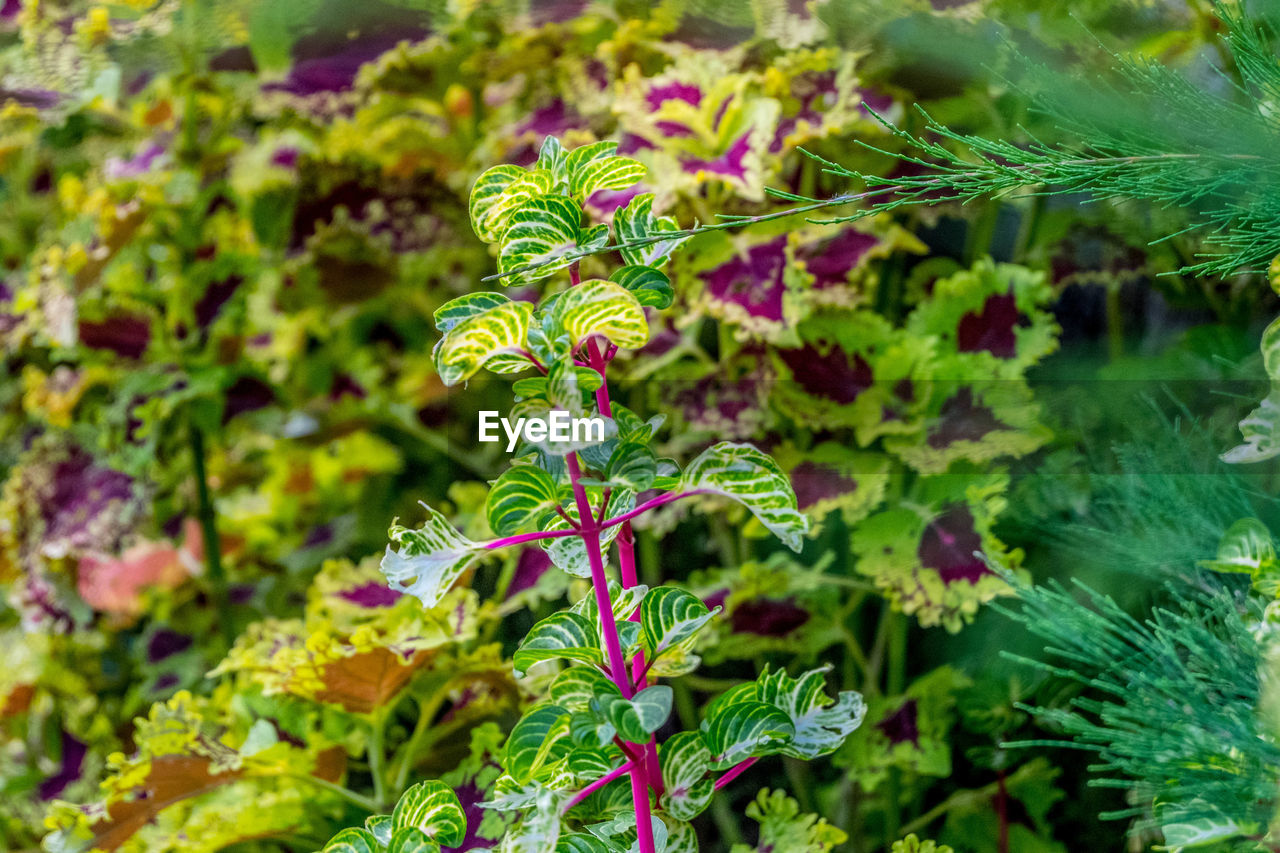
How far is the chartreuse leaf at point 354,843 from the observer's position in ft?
1.50

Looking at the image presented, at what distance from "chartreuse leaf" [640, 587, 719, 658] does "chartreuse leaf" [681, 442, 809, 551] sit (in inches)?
2.0

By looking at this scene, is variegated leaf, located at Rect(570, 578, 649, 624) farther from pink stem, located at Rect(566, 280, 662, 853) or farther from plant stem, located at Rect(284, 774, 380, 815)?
plant stem, located at Rect(284, 774, 380, 815)

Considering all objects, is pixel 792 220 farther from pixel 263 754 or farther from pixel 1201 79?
pixel 263 754

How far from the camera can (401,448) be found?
1267mm

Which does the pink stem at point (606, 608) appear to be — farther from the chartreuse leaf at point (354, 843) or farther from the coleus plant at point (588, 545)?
the chartreuse leaf at point (354, 843)

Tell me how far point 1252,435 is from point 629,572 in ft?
1.30

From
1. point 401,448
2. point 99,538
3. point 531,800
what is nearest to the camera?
point 531,800

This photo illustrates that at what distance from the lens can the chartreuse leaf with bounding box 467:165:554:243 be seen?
43 centimetres

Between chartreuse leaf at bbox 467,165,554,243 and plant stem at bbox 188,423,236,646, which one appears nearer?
chartreuse leaf at bbox 467,165,554,243

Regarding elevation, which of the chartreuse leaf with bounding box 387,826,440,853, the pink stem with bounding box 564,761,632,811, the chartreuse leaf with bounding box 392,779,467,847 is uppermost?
the pink stem with bounding box 564,761,632,811

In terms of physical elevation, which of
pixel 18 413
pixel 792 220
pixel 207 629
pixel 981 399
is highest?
pixel 792 220

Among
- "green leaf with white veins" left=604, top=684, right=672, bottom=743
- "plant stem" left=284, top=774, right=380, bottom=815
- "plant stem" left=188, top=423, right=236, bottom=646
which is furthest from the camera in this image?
"plant stem" left=188, top=423, right=236, bottom=646

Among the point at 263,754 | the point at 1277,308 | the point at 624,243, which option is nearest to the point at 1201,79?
the point at 1277,308

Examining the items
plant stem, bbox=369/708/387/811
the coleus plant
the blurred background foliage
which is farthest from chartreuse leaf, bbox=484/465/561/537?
plant stem, bbox=369/708/387/811
